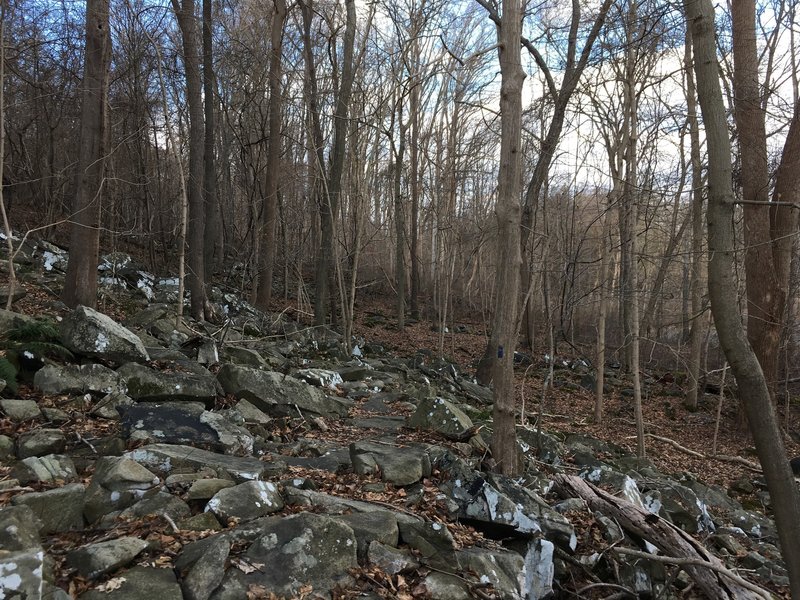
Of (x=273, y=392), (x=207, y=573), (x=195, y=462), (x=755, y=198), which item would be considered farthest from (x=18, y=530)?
(x=755, y=198)

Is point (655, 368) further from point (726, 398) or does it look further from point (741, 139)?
point (741, 139)

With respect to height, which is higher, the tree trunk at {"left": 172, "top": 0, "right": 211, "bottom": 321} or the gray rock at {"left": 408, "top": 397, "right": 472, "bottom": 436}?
the tree trunk at {"left": 172, "top": 0, "right": 211, "bottom": 321}

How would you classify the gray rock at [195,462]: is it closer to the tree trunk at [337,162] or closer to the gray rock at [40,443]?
the gray rock at [40,443]

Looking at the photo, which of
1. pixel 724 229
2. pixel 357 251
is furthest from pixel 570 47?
pixel 724 229

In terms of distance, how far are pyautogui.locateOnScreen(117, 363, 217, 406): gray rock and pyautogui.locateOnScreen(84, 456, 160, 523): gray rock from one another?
1792 mm

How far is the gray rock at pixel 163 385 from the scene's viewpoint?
540 centimetres

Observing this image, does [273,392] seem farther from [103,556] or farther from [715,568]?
[715,568]

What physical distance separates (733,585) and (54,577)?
430cm

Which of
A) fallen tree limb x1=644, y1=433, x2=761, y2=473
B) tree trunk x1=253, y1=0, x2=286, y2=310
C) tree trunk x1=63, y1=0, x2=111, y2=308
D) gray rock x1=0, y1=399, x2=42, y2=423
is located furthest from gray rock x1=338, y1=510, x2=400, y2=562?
tree trunk x1=253, y1=0, x2=286, y2=310

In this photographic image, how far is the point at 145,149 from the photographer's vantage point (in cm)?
1449

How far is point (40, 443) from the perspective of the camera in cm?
401

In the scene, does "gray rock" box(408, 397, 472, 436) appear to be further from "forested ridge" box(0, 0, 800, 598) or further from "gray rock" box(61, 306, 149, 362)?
"gray rock" box(61, 306, 149, 362)

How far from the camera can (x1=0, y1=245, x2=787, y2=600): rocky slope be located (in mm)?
2836

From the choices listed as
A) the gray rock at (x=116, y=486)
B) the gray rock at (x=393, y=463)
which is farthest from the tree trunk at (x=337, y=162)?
the gray rock at (x=116, y=486)
